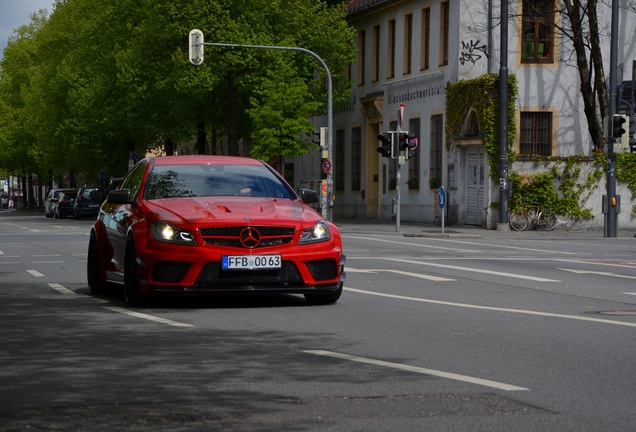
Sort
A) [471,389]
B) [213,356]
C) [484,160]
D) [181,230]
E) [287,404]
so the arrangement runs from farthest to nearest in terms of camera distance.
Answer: [484,160] → [181,230] → [213,356] → [471,389] → [287,404]

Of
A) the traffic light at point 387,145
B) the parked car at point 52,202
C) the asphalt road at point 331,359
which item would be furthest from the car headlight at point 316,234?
the parked car at point 52,202

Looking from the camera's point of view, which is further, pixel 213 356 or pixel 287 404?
pixel 213 356

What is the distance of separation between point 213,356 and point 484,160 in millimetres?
37210

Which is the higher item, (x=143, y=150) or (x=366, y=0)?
(x=366, y=0)

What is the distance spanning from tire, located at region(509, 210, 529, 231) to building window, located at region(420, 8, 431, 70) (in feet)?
28.4

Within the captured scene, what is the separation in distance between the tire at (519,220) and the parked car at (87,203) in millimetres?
28299

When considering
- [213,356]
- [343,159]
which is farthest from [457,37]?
[213,356]

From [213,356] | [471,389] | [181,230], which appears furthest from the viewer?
[181,230]

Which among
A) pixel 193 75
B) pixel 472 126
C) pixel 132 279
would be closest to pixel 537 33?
pixel 472 126

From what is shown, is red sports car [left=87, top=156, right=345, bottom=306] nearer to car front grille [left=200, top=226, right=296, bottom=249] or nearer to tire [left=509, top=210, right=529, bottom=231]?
car front grille [left=200, top=226, right=296, bottom=249]

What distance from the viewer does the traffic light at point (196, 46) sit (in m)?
43.4

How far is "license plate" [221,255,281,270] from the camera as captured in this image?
43.7 ft

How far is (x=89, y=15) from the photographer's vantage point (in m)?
73.3

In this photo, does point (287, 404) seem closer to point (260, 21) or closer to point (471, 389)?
point (471, 389)
